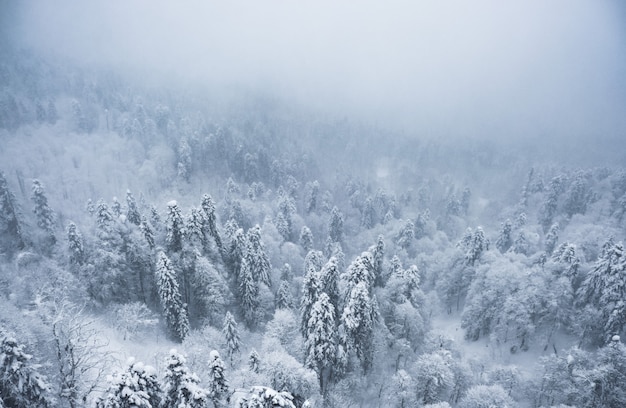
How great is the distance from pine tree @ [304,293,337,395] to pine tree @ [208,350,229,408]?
1339 centimetres

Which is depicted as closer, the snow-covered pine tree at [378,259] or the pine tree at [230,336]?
the pine tree at [230,336]

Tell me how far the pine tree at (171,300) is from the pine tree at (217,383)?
65.4ft

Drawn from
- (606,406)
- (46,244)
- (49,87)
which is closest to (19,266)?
(46,244)

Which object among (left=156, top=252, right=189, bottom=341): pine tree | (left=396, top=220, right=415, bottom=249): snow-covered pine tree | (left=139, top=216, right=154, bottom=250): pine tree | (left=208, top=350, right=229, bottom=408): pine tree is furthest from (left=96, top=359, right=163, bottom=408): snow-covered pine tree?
(left=396, top=220, right=415, bottom=249): snow-covered pine tree

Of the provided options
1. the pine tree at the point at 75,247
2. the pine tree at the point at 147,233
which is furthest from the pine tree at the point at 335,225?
the pine tree at the point at 75,247

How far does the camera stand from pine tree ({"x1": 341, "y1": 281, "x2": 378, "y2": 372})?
35.6 meters

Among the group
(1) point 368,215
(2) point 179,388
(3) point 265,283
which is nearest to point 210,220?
(3) point 265,283

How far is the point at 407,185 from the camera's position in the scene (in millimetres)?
141625

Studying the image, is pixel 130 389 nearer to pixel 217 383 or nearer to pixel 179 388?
pixel 179 388

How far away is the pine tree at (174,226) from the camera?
139ft

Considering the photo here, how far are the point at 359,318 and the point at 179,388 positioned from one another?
22.8 metres

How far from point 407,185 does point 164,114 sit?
107 m

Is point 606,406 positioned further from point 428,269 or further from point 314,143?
point 314,143

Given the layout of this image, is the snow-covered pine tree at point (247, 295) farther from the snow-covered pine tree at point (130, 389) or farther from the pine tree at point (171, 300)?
the snow-covered pine tree at point (130, 389)
